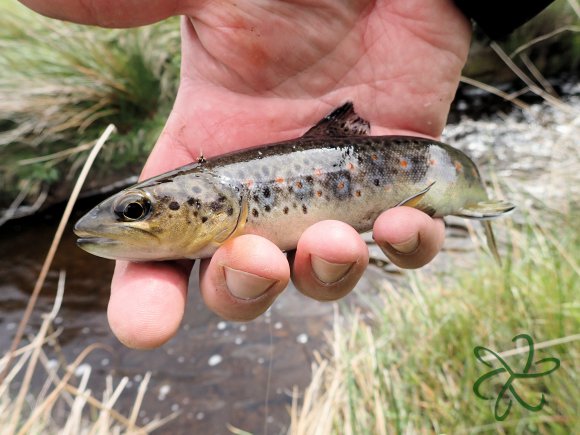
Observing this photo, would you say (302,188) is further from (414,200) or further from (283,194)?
(414,200)

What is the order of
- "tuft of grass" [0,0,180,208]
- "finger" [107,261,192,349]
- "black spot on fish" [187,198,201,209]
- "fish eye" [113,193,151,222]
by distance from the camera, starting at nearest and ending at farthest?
"finger" [107,261,192,349], "fish eye" [113,193,151,222], "black spot on fish" [187,198,201,209], "tuft of grass" [0,0,180,208]

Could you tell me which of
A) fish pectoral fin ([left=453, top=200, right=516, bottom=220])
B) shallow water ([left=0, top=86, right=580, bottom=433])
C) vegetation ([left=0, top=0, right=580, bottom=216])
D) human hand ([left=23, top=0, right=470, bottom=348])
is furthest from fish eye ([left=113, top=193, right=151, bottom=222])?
vegetation ([left=0, top=0, right=580, bottom=216])

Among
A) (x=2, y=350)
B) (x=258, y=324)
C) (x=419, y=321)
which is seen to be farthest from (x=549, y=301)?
(x=2, y=350)

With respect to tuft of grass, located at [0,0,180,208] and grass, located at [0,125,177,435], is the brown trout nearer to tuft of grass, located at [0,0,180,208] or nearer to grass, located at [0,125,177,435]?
grass, located at [0,125,177,435]

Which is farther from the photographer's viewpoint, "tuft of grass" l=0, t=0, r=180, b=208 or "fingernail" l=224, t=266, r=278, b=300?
"tuft of grass" l=0, t=0, r=180, b=208

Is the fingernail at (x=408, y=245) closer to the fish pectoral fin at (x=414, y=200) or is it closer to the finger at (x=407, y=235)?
the finger at (x=407, y=235)

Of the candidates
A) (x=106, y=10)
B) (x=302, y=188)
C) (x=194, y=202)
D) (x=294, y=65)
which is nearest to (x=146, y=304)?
(x=194, y=202)

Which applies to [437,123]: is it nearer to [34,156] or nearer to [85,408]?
[85,408]

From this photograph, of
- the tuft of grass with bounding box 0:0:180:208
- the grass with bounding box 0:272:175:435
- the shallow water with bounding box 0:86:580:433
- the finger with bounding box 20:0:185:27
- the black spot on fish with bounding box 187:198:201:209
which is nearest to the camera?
the black spot on fish with bounding box 187:198:201:209
